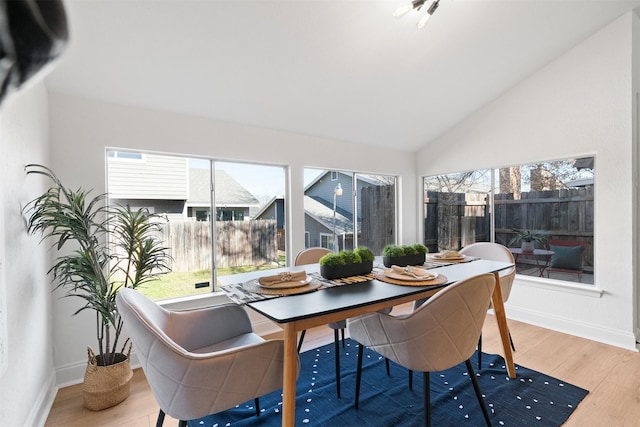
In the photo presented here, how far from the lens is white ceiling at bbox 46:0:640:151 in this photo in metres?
2.02

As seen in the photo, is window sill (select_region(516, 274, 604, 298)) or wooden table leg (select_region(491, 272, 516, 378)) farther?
window sill (select_region(516, 274, 604, 298))

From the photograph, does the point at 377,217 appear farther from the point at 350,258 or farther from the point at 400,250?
the point at 350,258

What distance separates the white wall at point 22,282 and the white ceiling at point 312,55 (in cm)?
59

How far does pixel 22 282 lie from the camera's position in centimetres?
169

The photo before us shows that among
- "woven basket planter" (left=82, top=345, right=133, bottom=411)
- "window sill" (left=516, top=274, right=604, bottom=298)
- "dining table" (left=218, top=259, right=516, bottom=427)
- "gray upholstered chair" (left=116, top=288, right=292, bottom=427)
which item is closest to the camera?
"gray upholstered chair" (left=116, top=288, right=292, bottom=427)

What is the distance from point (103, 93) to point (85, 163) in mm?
557

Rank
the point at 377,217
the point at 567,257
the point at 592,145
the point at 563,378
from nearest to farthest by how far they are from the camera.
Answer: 1. the point at 563,378
2. the point at 592,145
3. the point at 567,257
4. the point at 377,217

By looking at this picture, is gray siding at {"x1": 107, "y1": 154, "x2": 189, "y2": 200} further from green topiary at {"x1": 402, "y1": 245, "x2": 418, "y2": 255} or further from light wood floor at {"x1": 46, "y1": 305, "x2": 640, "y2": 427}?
green topiary at {"x1": 402, "y1": 245, "x2": 418, "y2": 255}

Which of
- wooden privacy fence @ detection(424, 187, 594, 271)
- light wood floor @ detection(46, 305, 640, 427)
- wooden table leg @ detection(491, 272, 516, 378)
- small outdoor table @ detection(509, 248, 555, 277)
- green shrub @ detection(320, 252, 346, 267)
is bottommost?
light wood floor @ detection(46, 305, 640, 427)

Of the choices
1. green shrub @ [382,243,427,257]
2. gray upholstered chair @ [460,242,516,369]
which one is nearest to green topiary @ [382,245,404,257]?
green shrub @ [382,243,427,257]

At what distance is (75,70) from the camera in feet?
7.05

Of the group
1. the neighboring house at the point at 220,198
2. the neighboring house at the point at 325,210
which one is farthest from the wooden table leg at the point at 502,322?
the neighboring house at the point at 220,198

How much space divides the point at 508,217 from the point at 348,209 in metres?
1.95

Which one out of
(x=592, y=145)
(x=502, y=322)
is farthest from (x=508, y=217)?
(x=502, y=322)
